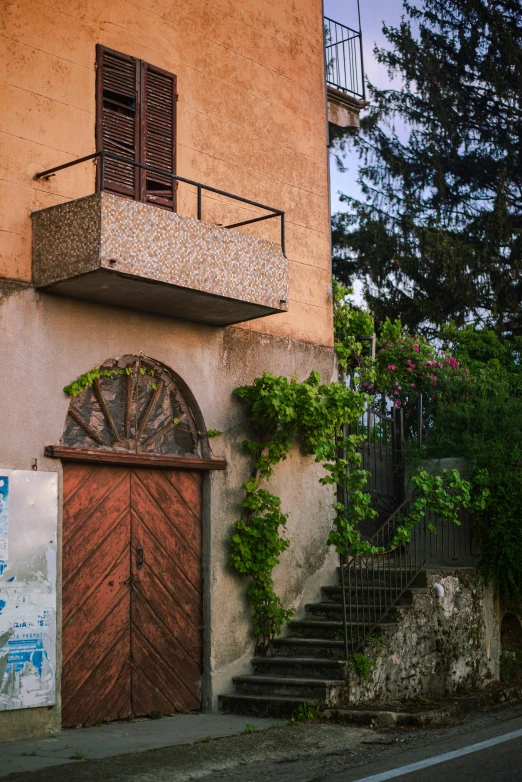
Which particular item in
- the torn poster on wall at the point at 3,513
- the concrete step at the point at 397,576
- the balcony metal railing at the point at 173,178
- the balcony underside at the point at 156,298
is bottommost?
Answer: the concrete step at the point at 397,576

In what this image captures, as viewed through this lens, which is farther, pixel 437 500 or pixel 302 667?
pixel 437 500

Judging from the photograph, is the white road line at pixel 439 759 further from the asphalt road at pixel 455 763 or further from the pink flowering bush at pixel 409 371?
the pink flowering bush at pixel 409 371

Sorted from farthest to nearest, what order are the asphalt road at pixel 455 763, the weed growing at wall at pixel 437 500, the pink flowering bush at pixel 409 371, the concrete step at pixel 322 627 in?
the pink flowering bush at pixel 409 371 → the weed growing at wall at pixel 437 500 → the concrete step at pixel 322 627 → the asphalt road at pixel 455 763

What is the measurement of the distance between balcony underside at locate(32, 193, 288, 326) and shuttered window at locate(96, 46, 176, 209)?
0.86 m

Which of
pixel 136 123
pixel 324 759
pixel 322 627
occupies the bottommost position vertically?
pixel 324 759

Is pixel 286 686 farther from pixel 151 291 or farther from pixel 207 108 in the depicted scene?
pixel 207 108

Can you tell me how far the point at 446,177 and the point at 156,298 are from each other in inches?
677

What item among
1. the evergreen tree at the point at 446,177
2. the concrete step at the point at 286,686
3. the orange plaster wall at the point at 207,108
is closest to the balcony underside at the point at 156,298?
the orange plaster wall at the point at 207,108

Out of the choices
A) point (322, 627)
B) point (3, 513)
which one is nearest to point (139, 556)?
point (3, 513)

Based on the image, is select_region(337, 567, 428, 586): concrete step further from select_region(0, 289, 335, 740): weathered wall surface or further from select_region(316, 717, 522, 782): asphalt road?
select_region(316, 717, 522, 782): asphalt road

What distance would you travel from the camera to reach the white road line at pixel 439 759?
7.21 meters

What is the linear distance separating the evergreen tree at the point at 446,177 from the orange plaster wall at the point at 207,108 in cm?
1106

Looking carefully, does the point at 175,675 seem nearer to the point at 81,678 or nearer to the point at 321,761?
the point at 81,678

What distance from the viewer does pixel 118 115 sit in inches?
412
